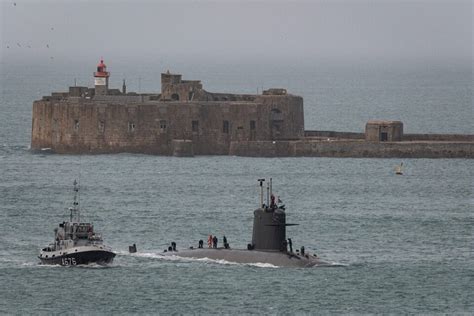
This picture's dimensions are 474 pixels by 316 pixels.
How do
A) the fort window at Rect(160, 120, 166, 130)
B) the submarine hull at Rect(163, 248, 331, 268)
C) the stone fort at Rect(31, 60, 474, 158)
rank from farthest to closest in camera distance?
1. the fort window at Rect(160, 120, 166, 130)
2. the stone fort at Rect(31, 60, 474, 158)
3. the submarine hull at Rect(163, 248, 331, 268)

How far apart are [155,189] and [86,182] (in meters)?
5.65

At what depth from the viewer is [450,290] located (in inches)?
3095

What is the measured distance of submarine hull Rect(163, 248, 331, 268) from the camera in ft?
268

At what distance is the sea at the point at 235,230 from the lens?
7575cm

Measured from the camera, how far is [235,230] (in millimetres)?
98312

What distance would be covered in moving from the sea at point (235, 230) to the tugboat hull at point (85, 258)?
1.33 ft

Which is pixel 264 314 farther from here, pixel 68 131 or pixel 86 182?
pixel 68 131

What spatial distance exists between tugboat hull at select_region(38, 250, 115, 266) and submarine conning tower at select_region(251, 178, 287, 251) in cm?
649

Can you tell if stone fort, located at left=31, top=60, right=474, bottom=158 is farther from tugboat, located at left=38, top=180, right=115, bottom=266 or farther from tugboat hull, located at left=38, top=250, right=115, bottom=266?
tugboat hull, located at left=38, top=250, right=115, bottom=266

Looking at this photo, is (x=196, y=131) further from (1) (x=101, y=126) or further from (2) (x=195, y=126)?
(1) (x=101, y=126)

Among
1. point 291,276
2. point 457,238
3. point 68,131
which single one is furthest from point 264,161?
point 291,276

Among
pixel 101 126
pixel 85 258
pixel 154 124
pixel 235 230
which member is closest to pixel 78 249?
pixel 85 258

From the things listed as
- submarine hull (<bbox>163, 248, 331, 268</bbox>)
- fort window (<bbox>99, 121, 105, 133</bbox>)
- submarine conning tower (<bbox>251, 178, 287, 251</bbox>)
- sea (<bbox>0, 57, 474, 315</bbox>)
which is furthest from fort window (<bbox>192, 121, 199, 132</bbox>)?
submarine conning tower (<bbox>251, 178, 287, 251</bbox>)

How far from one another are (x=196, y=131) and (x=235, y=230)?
42.9 m
